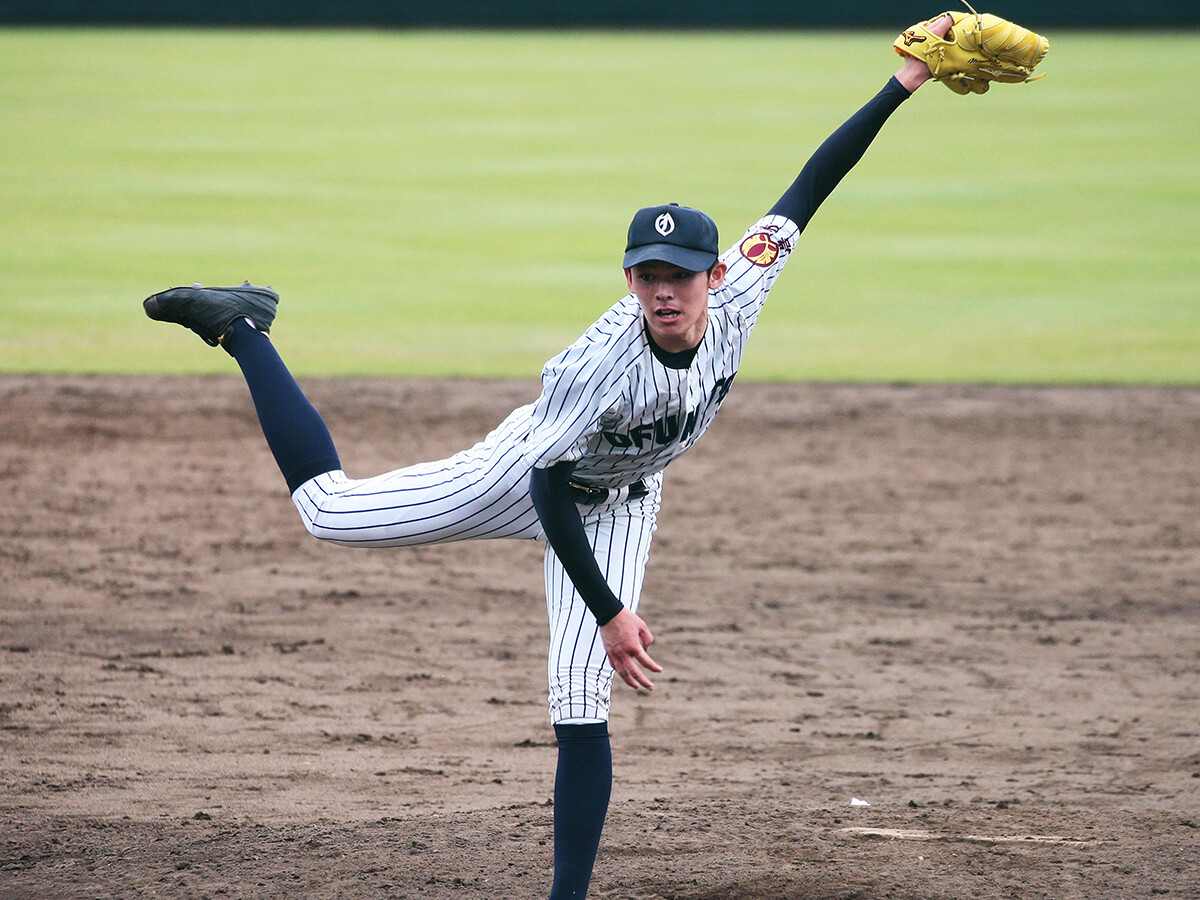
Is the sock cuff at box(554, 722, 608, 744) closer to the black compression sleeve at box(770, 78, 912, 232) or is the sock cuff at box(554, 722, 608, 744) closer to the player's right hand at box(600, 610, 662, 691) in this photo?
the player's right hand at box(600, 610, 662, 691)

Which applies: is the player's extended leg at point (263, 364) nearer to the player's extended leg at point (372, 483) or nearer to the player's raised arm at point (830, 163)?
the player's extended leg at point (372, 483)

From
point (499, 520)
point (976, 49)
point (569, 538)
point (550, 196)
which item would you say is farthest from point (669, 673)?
point (550, 196)

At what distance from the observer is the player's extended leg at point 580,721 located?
3.23m

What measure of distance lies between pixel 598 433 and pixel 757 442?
5045 millimetres

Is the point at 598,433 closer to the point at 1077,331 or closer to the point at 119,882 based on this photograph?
the point at 119,882

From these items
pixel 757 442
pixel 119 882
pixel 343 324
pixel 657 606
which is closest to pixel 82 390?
pixel 343 324

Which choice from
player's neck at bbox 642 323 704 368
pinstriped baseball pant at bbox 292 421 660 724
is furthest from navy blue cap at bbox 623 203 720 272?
pinstriped baseball pant at bbox 292 421 660 724

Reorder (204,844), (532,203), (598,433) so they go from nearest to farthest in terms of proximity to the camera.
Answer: (598,433) < (204,844) < (532,203)

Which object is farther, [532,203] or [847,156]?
[532,203]

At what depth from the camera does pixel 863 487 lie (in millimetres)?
7352

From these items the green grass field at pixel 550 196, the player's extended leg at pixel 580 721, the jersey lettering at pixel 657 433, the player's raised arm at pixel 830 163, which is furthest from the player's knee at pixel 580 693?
the green grass field at pixel 550 196

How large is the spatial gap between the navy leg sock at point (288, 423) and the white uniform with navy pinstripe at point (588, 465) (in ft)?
0.16

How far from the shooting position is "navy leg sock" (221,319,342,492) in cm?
366

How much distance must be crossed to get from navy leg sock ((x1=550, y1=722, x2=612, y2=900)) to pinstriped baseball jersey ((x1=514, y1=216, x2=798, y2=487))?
58cm
